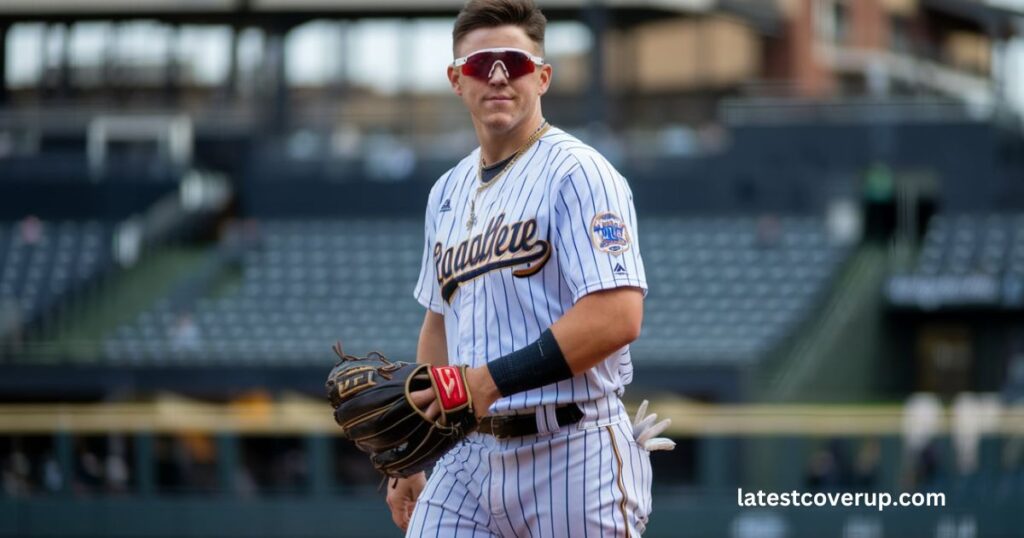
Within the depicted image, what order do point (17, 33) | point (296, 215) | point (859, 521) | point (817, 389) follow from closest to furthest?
point (859, 521)
point (817, 389)
point (296, 215)
point (17, 33)

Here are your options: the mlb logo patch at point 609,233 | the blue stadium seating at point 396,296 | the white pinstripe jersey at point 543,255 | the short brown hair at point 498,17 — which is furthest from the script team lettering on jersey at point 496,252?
the blue stadium seating at point 396,296

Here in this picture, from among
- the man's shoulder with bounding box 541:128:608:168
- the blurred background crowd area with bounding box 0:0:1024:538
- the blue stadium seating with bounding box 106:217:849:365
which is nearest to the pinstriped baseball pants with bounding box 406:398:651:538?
the man's shoulder with bounding box 541:128:608:168

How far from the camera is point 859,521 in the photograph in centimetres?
1061

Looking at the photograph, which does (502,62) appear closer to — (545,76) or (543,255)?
(545,76)

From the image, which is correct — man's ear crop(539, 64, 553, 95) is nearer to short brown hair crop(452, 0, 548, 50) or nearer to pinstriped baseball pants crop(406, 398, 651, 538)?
short brown hair crop(452, 0, 548, 50)

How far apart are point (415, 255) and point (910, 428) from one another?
8.71 metres

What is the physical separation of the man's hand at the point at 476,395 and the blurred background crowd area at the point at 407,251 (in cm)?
748

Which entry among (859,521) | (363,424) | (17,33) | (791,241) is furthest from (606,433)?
(17,33)

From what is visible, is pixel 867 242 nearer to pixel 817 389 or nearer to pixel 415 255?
pixel 817 389

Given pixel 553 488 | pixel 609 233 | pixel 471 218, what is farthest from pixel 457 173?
pixel 553 488

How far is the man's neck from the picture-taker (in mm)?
3664

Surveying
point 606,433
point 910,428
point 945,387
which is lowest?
point 945,387

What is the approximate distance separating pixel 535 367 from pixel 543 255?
27 centimetres

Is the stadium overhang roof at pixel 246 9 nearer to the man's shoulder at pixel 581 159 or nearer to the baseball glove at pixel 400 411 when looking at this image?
the man's shoulder at pixel 581 159
